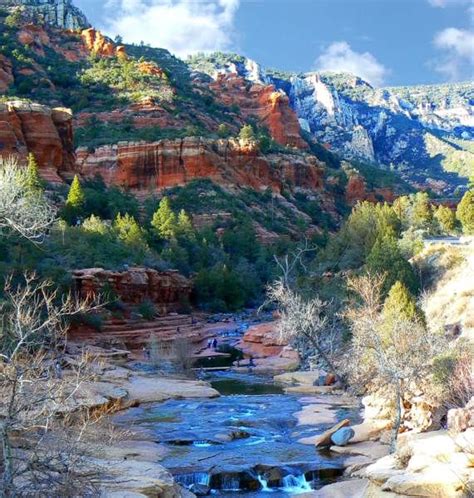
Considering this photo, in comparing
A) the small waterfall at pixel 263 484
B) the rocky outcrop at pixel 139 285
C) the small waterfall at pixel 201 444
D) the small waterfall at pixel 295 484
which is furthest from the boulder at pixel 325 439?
the rocky outcrop at pixel 139 285

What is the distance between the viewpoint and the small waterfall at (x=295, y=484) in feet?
41.7

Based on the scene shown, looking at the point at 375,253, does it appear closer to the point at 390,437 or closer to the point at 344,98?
the point at 390,437

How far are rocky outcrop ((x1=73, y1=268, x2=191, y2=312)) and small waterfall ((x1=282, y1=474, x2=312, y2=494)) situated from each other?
21718mm

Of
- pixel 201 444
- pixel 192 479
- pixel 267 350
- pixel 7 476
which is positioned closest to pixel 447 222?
pixel 267 350

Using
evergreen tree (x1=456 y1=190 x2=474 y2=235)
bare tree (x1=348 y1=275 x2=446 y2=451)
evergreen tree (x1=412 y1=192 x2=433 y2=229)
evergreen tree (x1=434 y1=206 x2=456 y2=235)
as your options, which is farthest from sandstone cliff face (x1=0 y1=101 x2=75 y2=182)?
bare tree (x1=348 y1=275 x2=446 y2=451)

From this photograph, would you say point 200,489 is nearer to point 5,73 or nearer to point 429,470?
point 429,470

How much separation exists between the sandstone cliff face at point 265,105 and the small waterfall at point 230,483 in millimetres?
86110

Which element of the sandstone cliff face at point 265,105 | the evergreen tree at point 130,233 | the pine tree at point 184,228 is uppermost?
the sandstone cliff face at point 265,105

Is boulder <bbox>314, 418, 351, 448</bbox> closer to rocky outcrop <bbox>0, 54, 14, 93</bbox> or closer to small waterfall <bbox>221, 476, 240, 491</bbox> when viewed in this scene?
small waterfall <bbox>221, 476, 240, 491</bbox>

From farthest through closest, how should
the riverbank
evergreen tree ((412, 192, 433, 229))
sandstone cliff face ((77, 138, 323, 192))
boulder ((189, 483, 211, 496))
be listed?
sandstone cliff face ((77, 138, 323, 192)) → evergreen tree ((412, 192, 433, 229)) → boulder ((189, 483, 211, 496)) → the riverbank

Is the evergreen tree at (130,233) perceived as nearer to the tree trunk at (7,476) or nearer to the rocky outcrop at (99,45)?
the tree trunk at (7,476)

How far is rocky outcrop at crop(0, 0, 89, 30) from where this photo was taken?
98.5 metres

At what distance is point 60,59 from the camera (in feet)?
274

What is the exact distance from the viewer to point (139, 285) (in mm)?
39594
